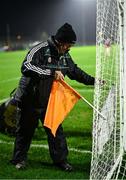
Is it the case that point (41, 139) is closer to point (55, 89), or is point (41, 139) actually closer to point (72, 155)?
point (72, 155)

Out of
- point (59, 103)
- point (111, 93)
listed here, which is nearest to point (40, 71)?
point (59, 103)

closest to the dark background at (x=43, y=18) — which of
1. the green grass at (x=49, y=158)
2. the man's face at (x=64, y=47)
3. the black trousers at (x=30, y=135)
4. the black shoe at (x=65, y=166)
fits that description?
the green grass at (x=49, y=158)

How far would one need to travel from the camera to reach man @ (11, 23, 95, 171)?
6.19 m

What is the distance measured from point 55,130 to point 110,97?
2.66 ft

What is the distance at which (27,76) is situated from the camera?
6.34 metres

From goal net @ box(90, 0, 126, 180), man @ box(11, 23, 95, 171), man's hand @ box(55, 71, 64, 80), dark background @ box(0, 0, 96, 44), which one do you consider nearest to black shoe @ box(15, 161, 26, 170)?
man @ box(11, 23, 95, 171)

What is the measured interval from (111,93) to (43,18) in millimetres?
90705

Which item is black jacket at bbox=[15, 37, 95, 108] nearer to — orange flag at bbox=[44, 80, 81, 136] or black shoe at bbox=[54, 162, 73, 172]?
orange flag at bbox=[44, 80, 81, 136]

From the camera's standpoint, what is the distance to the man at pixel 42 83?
6.19 meters

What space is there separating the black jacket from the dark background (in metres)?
78.3

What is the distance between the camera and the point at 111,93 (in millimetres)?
6527

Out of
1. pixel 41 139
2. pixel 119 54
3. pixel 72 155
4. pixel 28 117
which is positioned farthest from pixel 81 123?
pixel 119 54

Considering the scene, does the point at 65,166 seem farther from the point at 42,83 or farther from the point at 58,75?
the point at 58,75

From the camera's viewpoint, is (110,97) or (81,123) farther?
(81,123)
